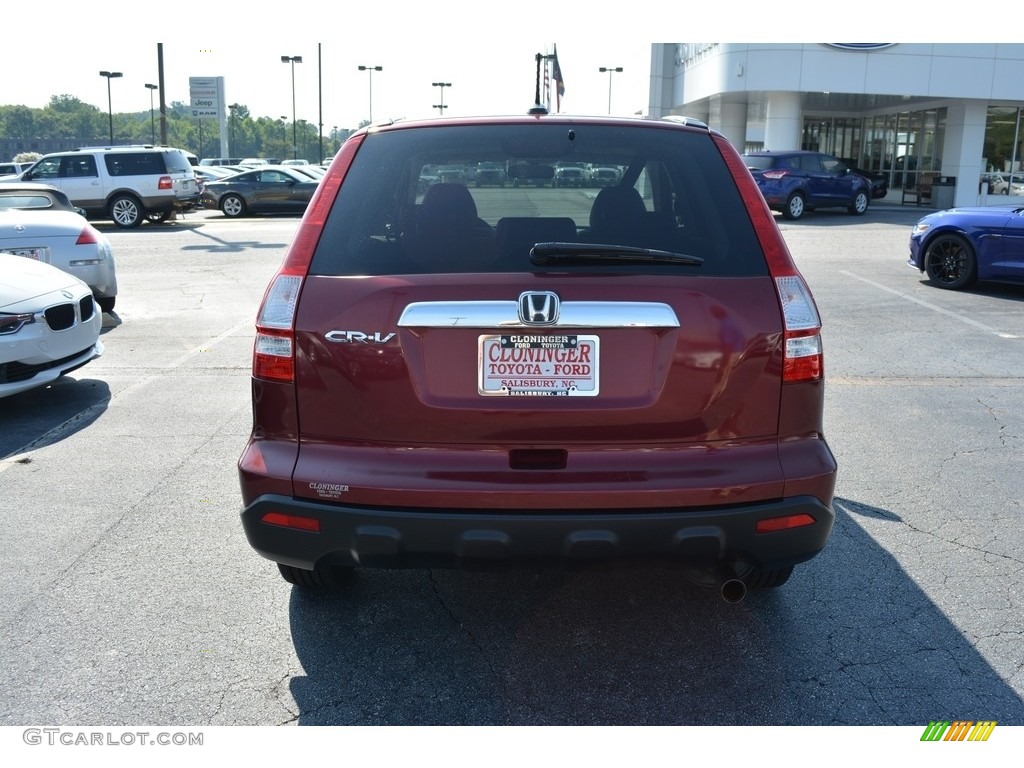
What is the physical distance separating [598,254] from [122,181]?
81.5 feet

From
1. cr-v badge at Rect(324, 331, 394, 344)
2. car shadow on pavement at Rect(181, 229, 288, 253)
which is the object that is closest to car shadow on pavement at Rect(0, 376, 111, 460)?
cr-v badge at Rect(324, 331, 394, 344)

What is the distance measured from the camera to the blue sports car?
11375mm

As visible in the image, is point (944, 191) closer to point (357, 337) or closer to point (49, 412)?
point (49, 412)

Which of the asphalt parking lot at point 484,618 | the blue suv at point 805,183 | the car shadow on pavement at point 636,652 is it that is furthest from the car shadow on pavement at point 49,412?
the blue suv at point 805,183

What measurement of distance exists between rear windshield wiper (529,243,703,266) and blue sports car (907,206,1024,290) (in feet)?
32.3

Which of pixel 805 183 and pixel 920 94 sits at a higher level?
pixel 920 94

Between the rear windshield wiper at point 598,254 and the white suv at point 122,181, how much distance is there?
24331mm

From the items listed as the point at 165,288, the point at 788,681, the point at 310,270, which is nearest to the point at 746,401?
the point at 788,681

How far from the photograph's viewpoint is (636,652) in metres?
3.41

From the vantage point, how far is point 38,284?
6809 millimetres

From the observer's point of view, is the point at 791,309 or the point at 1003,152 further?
the point at 1003,152

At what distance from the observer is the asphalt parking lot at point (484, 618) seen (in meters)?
3.07

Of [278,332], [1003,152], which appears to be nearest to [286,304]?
[278,332]

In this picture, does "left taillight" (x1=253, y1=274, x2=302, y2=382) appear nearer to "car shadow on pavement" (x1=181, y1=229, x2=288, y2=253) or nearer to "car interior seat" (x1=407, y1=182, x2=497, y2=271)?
"car interior seat" (x1=407, y1=182, x2=497, y2=271)
